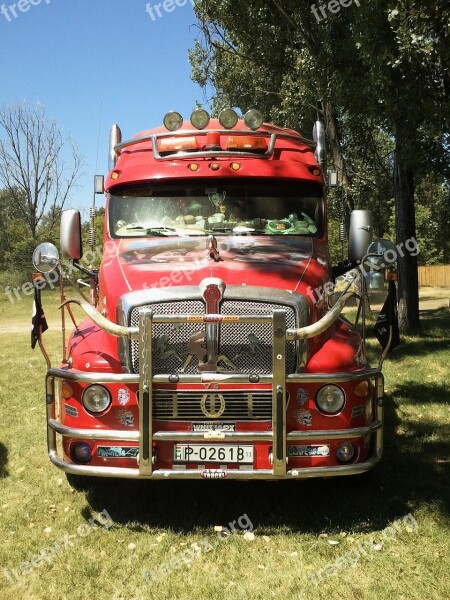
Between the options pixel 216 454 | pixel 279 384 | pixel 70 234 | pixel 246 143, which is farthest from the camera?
pixel 246 143

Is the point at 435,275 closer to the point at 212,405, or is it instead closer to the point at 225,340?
the point at 225,340

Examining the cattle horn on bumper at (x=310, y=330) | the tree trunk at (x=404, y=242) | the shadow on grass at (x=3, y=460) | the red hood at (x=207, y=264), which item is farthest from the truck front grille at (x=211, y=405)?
the tree trunk at (x=404, y=242)

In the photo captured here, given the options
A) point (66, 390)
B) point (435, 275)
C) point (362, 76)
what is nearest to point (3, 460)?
point (66, 390)

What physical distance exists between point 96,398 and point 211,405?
2.53ft

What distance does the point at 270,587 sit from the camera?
347 centimetres

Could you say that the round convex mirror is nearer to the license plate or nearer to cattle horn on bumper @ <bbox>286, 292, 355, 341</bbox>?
cattle horn on bumper @ <bbox>286, 292, 355, 341</bbox>

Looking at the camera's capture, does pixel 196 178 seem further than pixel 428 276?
No

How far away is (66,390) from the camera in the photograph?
13.3ft

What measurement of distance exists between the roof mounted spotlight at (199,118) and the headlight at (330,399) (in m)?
2.79

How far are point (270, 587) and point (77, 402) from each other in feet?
5.51

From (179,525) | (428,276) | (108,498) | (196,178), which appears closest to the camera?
(179,525)

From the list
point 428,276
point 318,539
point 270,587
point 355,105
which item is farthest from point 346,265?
point 428,276

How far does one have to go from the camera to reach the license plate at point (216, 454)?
12.8 ft

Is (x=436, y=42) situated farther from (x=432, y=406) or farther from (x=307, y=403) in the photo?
(x=307, y=403)
